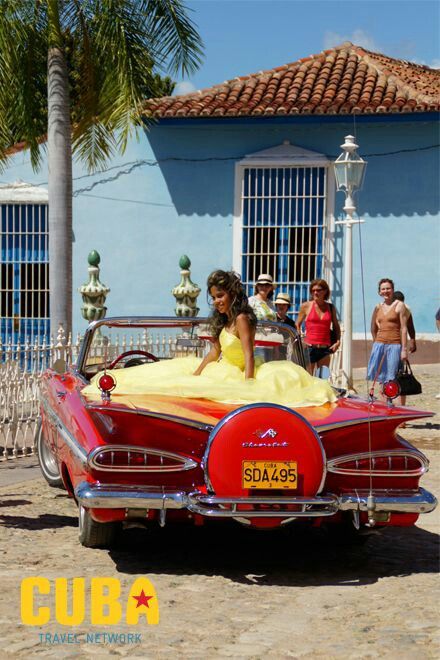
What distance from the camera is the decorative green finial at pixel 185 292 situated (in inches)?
787

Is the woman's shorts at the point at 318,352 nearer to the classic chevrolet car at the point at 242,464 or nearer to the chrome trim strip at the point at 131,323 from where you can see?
the chrome trim strip at the point at 131,323

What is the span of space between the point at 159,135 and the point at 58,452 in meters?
15.1

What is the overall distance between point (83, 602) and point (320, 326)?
7.38m

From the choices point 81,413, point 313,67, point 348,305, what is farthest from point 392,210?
point 81,413

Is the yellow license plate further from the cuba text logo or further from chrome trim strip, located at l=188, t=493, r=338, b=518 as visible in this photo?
the cuba text logo

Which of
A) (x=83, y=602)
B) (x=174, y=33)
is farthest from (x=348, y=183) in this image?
(x=83, y=602)

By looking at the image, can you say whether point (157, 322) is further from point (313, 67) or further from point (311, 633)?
point (313, 67)

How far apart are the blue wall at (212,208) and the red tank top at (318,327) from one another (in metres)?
7.48

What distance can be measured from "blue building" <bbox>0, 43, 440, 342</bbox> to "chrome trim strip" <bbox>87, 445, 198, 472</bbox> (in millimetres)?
14104

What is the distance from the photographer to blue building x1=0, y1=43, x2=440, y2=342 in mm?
19625

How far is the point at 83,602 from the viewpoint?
4906 millimetres

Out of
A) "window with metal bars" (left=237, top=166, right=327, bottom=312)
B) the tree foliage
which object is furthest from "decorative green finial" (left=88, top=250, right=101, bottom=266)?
the tree foliage

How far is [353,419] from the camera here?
5.47 m

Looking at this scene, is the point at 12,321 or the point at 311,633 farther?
the point at 12,321
